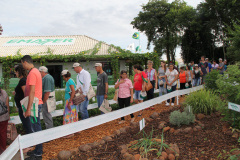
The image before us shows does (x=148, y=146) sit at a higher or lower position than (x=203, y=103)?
lower

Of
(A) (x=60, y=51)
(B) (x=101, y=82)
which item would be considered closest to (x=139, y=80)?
(B) (x=101, y=82)

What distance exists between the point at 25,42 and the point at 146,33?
974 inches

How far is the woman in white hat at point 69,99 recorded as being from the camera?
5.06m

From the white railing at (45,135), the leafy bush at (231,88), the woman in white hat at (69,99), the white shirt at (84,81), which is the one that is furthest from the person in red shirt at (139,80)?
the leafy bush at (231,88)

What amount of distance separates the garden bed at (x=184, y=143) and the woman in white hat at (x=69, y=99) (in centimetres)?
124

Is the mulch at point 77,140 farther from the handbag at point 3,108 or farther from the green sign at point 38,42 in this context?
the green sign at point 38,42

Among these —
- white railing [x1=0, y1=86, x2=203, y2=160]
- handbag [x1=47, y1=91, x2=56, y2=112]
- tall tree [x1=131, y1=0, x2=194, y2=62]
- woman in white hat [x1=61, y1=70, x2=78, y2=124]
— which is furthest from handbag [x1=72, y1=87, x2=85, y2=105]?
tall tree [x1=131, y1=0, x2=194, y2=62]

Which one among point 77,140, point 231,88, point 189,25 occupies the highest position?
point 189,25

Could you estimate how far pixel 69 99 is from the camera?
16.9 feet

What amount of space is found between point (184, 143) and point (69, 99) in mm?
2800

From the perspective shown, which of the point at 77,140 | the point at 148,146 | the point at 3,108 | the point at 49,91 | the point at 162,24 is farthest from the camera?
the point at 162,24

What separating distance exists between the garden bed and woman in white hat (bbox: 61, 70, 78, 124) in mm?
1245

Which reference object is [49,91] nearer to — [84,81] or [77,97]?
[77,97]

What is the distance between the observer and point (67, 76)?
5.14 m
